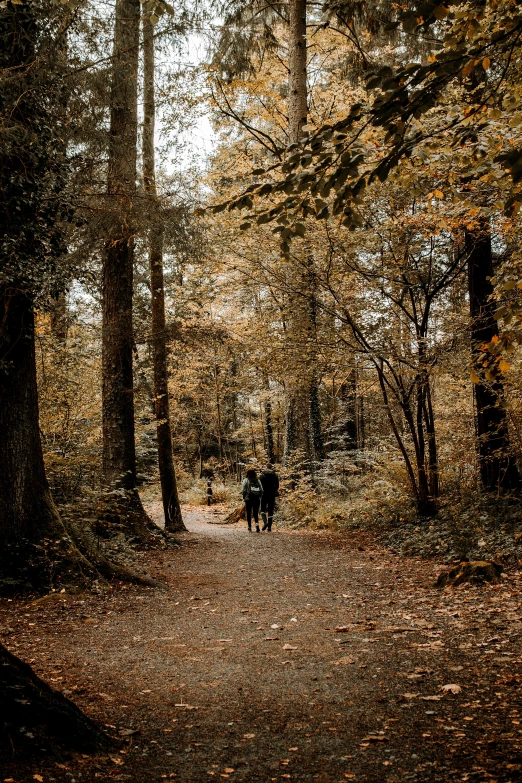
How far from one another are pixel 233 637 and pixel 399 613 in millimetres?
1763

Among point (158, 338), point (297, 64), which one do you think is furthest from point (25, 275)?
point (297, 64)

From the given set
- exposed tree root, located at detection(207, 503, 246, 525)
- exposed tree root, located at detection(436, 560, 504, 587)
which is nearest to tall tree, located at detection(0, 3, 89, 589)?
exposed tree root, located at detection(436, 560, 504, 587)

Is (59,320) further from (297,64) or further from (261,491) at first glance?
(297,64)

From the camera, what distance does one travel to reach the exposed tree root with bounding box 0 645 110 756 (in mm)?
2526

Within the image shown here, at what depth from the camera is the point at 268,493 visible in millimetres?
13867

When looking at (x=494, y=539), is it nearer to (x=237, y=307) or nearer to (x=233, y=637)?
(x=233, y=637)

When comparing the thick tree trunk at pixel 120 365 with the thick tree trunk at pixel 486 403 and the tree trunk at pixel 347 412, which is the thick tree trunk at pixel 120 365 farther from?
the tree trunk at pixel 347 412

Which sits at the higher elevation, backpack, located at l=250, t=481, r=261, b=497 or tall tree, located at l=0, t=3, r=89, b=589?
tall tree, located at l=0, t=3, r=89, b=589

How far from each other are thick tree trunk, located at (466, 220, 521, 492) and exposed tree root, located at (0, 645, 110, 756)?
7.18 metres

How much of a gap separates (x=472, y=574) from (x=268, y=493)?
750cm

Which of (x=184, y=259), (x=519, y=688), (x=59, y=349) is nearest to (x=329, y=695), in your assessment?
(x=519, y=688)

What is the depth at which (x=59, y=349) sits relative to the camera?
1176cm

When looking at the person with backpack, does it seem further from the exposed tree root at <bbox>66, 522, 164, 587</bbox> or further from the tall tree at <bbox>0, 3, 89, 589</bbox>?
the tall tree at <bbox>0, 3, 89, 589</bbox>

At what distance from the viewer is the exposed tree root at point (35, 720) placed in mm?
2526
